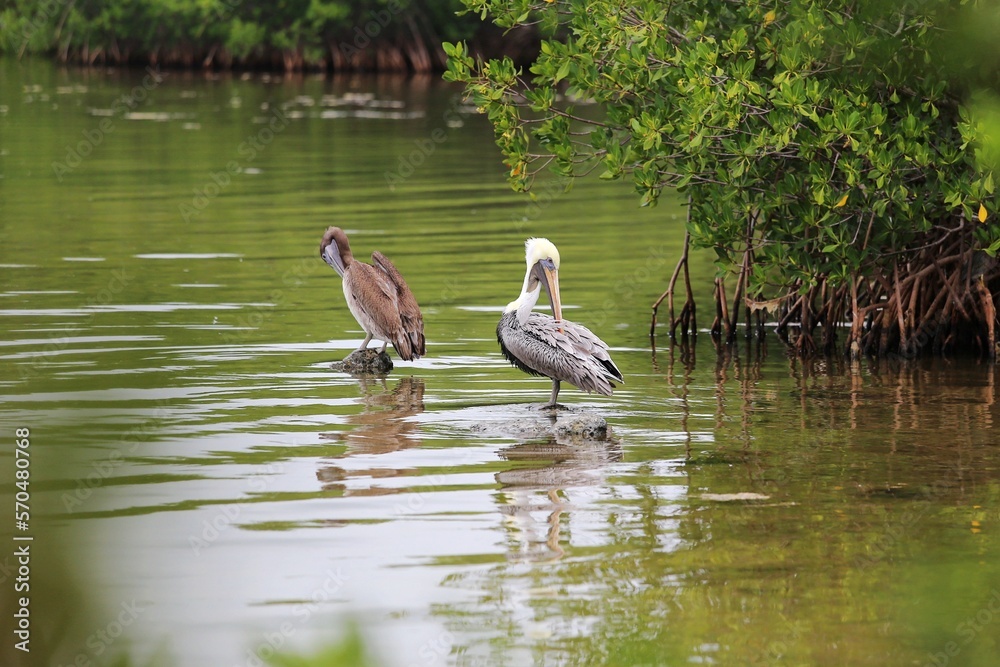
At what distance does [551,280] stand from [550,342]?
415mm

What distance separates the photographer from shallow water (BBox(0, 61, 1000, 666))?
5.16 metres

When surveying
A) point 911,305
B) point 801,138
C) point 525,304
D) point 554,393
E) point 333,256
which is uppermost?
point 801,138

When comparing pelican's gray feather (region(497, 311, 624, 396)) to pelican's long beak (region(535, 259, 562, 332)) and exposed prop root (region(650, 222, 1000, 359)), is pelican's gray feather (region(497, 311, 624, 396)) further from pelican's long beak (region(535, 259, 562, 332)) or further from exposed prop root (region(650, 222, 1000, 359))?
exposed prop root (region(650, 222, 1000, 359))

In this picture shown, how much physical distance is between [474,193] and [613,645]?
16.8 meters

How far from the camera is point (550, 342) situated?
8.79m

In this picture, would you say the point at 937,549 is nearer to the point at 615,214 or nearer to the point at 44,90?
the point at 615,214

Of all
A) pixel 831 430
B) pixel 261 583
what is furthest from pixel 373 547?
pixel 831 430

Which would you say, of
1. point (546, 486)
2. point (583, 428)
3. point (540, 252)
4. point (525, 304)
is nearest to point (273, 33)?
point (540, 252)

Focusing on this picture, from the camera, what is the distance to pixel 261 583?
19.5 feet

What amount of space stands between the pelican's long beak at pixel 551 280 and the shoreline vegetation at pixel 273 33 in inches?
1532

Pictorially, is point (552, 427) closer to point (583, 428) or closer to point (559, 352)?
point (583, 428)

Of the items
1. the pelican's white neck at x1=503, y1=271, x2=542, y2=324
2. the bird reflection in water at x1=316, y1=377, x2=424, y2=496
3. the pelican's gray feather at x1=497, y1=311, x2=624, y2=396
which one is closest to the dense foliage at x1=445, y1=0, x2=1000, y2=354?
the pelican's white neck at x1=503, y1=271, x2=542, y2=324

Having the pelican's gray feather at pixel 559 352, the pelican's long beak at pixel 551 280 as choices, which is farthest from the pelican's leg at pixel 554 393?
the pelican's long beak at pixel 551 280

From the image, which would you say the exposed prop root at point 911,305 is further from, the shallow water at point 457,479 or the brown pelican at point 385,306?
the brown pelican at point 385,306
